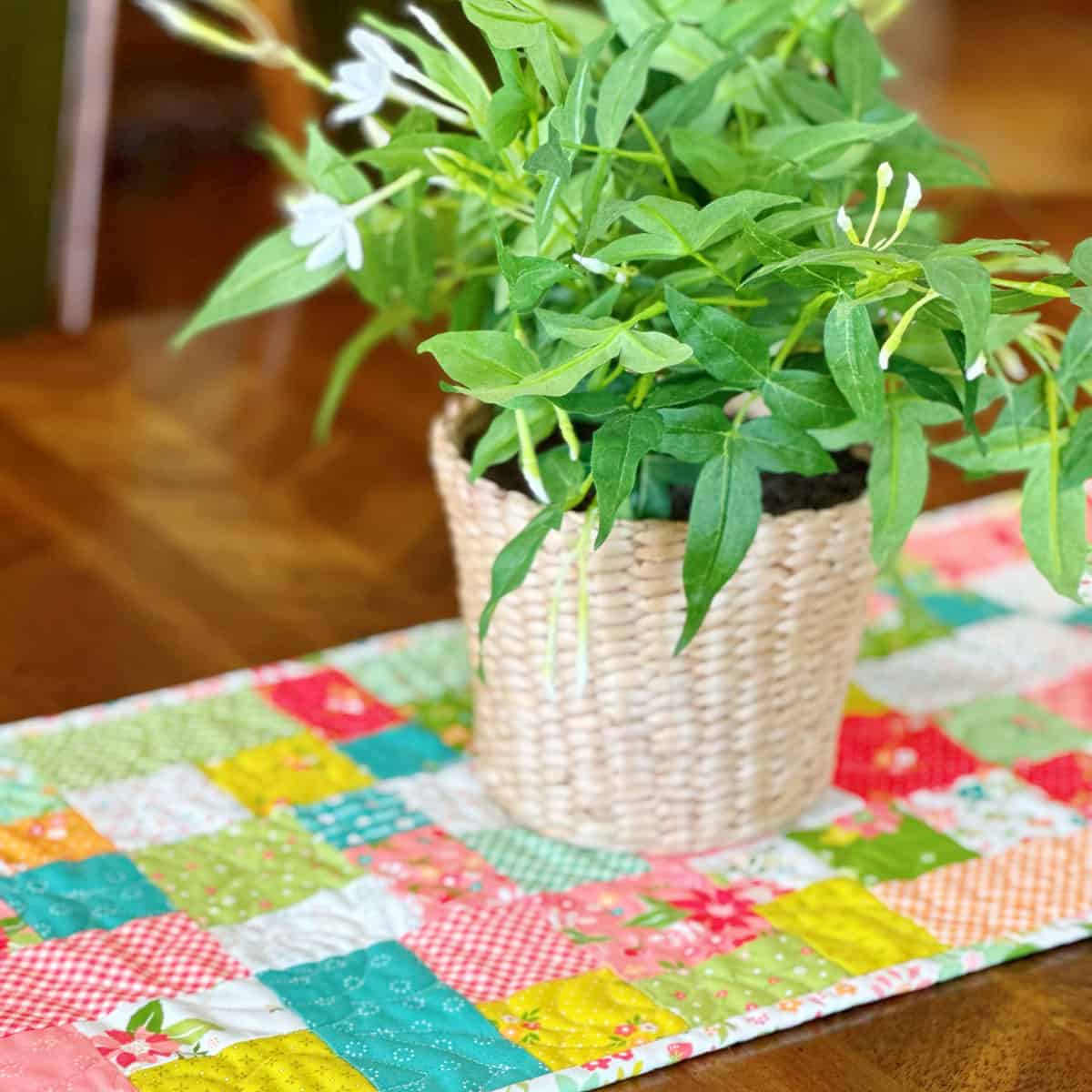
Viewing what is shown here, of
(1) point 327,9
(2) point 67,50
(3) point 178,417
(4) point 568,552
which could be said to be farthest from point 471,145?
(1) point 327,9

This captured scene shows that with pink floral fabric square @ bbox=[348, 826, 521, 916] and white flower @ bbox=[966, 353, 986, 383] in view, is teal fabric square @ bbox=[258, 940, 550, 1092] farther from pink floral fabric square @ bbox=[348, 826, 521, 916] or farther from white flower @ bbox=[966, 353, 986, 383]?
white flower @ bbox=[966, 353, 986, 383]

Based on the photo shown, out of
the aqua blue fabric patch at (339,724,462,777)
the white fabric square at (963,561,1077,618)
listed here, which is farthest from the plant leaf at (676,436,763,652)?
the white fabric square at (963,561,1077,618)

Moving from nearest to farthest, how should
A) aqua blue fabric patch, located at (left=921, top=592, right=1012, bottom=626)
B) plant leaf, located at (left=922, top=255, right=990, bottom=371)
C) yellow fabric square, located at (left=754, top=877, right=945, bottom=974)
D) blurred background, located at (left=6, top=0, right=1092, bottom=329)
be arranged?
plant leaf, located at (left=922, top=255, right=990, bottom=371) → yellow fabric square, located at (left=754, top=877, right=945, bottom=974) → aqua blue fabric patch, located at (left=921, top=592, right=1012, bottom=626) → blurred background, located at (left=6, top=0, right=1092, bottom=329)

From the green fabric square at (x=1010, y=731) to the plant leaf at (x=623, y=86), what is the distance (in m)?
0.50

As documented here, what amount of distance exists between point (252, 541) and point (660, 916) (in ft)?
1.99

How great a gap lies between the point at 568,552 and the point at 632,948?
21 cm

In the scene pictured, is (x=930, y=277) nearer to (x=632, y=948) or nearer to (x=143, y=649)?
(x=632, y=948)

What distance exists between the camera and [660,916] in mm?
958

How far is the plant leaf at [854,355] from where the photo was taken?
77cm

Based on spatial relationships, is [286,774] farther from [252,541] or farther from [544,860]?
[252,541]

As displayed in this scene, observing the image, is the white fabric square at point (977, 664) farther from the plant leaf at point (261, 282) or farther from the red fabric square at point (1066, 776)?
the plant leaf at point (261, 282)

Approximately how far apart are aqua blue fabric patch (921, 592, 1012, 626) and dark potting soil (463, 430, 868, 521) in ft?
1.15

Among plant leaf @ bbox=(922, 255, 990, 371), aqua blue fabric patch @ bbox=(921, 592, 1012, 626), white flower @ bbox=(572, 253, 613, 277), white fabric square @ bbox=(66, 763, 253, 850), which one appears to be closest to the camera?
plant leaf @ bbox=(922, 255, 990, 371)

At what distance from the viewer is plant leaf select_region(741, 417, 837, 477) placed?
0.86 metres
